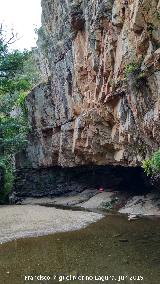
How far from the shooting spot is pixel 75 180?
3788cm

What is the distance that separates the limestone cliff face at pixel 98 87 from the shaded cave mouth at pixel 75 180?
1.92 m

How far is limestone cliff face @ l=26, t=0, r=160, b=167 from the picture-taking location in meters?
18.1

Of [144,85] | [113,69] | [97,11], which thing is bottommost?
[144,85]

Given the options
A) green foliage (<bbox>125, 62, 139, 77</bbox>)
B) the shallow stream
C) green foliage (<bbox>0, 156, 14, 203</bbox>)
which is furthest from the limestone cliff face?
the shallow stream

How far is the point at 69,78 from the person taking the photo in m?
30.0

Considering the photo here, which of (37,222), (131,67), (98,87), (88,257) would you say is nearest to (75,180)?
(98,87)

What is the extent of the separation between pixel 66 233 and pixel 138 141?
24.0 feet

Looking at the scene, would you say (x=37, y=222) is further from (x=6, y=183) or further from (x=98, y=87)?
(x=6, y=183)

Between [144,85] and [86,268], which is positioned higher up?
[144,85]

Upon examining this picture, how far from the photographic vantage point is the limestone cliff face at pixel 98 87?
59.4 ft

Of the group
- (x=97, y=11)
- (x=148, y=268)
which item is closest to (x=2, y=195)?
(x=97, y=11)

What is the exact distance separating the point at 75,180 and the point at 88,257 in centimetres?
2545

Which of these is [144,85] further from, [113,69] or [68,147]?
[68,147]

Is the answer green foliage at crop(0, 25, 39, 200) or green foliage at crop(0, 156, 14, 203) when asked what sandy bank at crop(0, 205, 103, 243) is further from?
green foliage at crop(0, 156, 14, 203)
